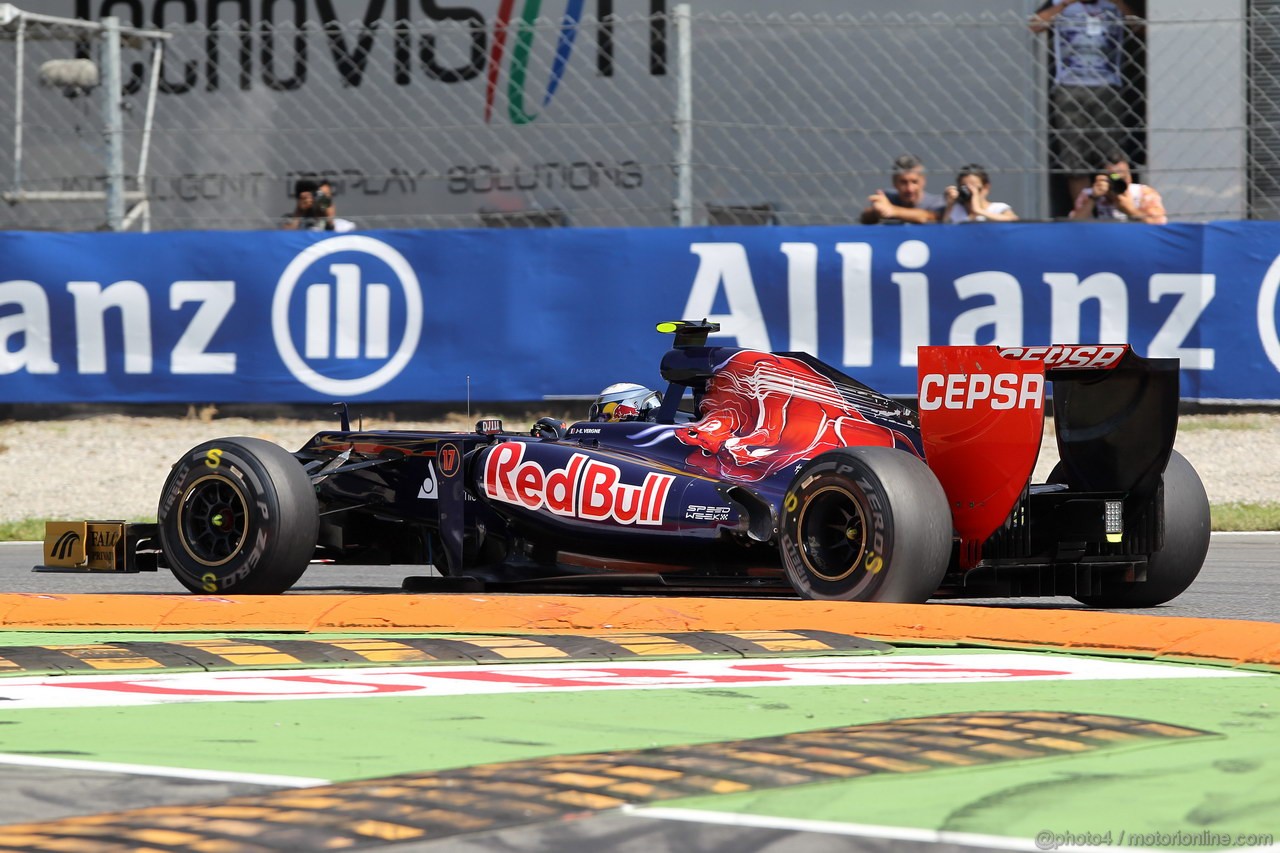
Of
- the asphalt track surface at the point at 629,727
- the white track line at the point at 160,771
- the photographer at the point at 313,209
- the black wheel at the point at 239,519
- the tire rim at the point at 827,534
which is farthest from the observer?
the photographer at the point at 313,209

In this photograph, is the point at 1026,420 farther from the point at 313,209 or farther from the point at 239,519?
the point at 313,209

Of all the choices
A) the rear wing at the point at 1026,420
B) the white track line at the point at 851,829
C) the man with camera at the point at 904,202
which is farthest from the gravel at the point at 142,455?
the white track line at the point at 851,829

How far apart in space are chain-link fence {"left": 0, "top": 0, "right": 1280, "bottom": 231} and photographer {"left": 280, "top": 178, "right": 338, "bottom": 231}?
40 centimetres

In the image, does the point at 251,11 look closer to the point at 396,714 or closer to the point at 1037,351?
the point at 1037,351

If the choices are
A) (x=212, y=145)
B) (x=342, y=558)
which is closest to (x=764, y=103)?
(x=212, y=145)

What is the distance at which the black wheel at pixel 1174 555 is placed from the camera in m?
8.07

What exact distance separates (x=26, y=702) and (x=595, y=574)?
137 inches

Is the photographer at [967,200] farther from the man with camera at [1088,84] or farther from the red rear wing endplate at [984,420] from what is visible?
the red rear wing endplate at [984,420]

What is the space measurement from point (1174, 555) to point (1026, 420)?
1000 millimetres

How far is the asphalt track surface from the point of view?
11.8ft

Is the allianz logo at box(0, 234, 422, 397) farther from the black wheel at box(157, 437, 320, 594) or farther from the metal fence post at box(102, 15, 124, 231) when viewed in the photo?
the black wheel at box(157, 437, 320, 594)

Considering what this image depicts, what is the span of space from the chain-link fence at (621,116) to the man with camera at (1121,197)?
0.66 feet

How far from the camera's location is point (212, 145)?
15.9 metres

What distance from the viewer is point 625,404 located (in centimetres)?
895
